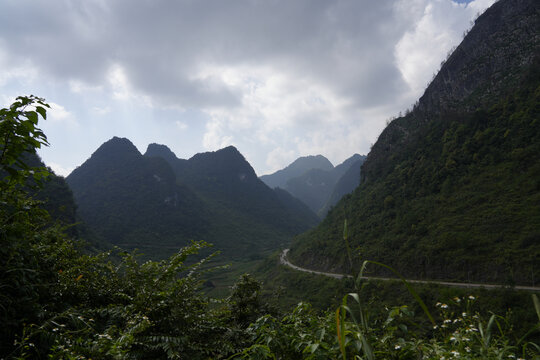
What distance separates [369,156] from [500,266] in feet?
156

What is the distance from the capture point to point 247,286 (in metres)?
4.51

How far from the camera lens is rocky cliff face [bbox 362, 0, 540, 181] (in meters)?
45.7

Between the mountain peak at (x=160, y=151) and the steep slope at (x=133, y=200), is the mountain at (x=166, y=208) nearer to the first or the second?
the steep slope at (x=133, y=200)

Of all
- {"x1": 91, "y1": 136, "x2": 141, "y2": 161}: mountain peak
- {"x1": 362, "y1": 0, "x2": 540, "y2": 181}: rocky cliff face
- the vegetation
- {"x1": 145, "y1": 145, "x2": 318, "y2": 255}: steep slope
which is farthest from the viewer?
{"x1": 91, "y1": 136, "x2": 141, "y2": 161}: mountain peak

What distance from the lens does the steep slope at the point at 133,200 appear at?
80750 millimetres

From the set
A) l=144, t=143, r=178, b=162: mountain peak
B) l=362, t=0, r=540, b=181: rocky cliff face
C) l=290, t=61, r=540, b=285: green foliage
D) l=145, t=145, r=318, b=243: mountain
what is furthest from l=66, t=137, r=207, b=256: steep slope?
l=362, t=0, r=540, b=181: rocky cliff face

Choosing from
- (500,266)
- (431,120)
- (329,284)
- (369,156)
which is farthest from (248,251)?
(500,266)

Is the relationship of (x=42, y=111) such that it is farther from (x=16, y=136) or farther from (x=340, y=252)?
(x=340, y=252)

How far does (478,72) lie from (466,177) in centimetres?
2996

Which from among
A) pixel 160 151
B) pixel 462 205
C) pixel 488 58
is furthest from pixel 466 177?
pixel 160 151

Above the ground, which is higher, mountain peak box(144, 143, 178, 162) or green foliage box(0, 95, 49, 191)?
mountain peak box(144, 143, 178, 162)

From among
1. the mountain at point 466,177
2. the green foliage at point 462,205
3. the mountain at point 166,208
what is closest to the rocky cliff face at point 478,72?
the mountain at point 466,177

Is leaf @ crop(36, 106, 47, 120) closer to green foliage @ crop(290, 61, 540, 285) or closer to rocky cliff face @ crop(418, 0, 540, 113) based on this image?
green foliage @ crop(290, 61, 540, 285)

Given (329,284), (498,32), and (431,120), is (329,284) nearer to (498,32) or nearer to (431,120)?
(431,120)
